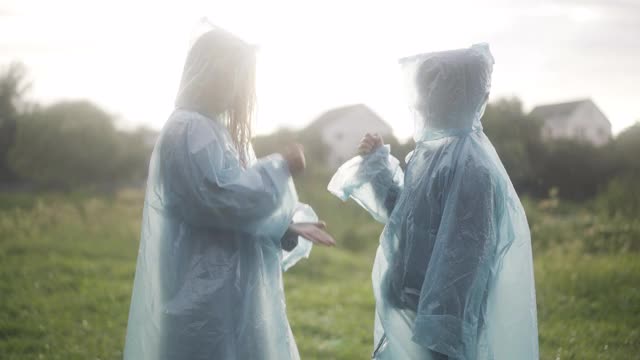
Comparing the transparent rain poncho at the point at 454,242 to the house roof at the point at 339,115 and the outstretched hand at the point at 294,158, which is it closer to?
the outstretched hand at the point at 294,158

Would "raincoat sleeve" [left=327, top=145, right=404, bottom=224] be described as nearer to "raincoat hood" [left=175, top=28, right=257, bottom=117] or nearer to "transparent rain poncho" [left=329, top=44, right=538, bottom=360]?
"transparent rain poncho" [left=329, top=44, right=538, bottom=360]

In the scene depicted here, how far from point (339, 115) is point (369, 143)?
196 inches

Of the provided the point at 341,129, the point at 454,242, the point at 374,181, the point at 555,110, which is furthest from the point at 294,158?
the point at 341,129

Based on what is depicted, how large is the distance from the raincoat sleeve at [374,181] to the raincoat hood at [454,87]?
0.92 feet

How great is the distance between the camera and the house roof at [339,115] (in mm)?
5215

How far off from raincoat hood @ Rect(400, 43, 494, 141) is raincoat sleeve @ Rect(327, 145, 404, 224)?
281 mm

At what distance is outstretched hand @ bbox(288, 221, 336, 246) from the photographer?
2.13 metres

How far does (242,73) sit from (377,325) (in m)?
1.15

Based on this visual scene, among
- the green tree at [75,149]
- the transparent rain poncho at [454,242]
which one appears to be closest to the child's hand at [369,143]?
the transparent rain poncho at [454,242]

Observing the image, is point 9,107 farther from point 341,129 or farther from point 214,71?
point 214,71

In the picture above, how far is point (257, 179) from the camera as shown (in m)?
2.05

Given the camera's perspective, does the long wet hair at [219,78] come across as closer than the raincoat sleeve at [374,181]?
Yes

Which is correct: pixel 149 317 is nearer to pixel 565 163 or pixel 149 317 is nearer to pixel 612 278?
pixel 612 278

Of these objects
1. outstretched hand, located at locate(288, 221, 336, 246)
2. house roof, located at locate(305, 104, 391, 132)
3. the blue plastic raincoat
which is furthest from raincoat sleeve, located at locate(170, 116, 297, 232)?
house roof, located at locate(305, 104, 391, 132)
